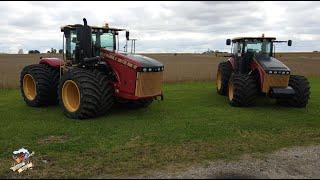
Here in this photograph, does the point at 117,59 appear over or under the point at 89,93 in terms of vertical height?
over

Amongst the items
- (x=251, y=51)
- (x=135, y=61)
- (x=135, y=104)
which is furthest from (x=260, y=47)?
(x=135, y=61)

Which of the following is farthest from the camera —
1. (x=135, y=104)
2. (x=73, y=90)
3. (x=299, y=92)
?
(x=299, y=92)

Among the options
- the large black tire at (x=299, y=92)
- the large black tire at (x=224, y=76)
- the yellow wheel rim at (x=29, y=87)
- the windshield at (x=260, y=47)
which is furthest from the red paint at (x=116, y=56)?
the large black tire at (x=224, y=76)

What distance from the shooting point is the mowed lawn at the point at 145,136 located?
24.0ft

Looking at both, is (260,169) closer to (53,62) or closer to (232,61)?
(53,62)

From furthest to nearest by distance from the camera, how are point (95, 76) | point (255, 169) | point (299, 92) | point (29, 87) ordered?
point (29, 87) → point (299, 92) → point (95, 76) → point (255, 169)

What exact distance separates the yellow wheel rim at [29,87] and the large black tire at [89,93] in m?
2.55

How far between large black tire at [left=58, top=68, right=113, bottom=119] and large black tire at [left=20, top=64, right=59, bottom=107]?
1.60 metres

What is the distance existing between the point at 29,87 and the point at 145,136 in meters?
5.94

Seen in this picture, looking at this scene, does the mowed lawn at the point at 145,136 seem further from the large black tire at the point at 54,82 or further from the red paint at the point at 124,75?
the red paint at the point at 124,75

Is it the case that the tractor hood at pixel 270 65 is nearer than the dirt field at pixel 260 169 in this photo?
No

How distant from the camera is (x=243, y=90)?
43.1ft

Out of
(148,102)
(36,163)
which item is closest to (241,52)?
(148,102)

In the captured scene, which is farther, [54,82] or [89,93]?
[54,82]
